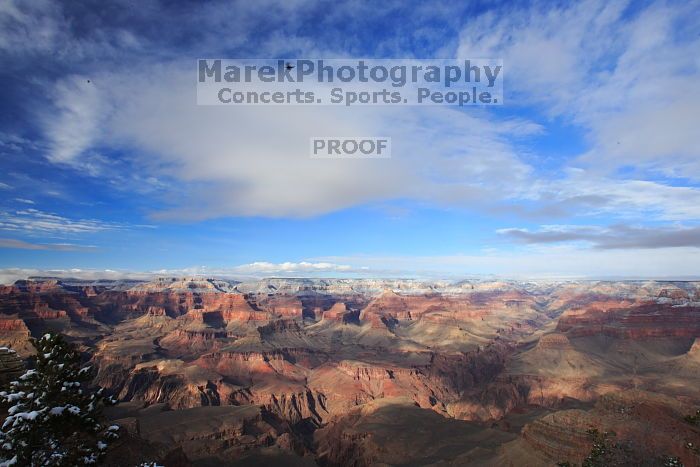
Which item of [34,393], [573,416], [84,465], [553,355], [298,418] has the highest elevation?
[34,393]

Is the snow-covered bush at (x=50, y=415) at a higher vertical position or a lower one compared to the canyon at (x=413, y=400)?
higher

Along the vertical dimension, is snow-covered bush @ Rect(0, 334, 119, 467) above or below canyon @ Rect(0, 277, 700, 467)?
above

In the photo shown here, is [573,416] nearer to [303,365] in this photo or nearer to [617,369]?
[617,369]

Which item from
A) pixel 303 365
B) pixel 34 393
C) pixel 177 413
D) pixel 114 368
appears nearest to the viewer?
pixel 34 393

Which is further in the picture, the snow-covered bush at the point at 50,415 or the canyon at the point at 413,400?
the canyon at the point at 413,400

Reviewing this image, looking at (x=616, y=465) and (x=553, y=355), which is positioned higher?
(x=616, y=465)

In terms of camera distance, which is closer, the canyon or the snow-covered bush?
the snow-covered bush

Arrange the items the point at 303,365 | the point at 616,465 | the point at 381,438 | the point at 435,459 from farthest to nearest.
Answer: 1. the point at 303,365
2. the point at 381,438
3. the point at 435,459
4. the point at 616,465

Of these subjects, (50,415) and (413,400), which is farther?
(413,400)

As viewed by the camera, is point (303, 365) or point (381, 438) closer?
point (381, 438)

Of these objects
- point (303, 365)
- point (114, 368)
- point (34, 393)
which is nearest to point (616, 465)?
point (34, 393)

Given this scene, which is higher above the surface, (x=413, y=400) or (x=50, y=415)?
(x=50, y=415)
